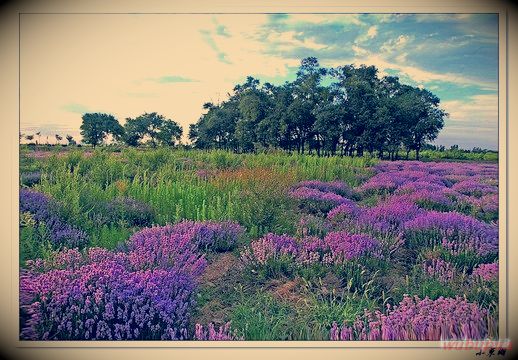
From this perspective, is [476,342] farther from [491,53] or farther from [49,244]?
[49,244]

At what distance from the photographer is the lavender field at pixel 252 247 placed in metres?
3.97

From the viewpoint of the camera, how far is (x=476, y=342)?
4023 mm

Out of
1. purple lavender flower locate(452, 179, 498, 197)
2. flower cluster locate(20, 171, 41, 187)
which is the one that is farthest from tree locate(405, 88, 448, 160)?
flower cluster locate(20, 171, 41, 187)

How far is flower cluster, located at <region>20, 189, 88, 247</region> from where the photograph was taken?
13.5ft

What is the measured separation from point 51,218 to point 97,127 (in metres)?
0.85

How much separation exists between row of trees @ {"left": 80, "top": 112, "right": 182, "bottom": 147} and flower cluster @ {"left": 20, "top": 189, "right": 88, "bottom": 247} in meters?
0.61

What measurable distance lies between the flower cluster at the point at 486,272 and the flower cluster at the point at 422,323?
0.24m

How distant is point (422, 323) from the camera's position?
3.99 m

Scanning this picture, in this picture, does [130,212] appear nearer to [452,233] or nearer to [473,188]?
[452,233]

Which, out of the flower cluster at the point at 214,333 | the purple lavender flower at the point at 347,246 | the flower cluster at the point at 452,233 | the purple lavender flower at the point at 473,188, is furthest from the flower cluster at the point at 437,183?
the flower cluster at the point at 214,333

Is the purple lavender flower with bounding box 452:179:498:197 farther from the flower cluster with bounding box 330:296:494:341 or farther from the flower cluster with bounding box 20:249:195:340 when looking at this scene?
the flower cluster with bounding box 20:249:195:340

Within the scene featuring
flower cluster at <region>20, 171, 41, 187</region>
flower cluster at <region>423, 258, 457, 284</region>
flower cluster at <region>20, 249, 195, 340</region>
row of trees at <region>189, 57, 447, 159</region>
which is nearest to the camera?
flower cluster at <region>20, 249, 195, 340</region>

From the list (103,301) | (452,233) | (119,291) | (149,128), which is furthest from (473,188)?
(103,301)

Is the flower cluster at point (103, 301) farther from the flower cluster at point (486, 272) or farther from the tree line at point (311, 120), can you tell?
the flower cluster at point (486, 272)
